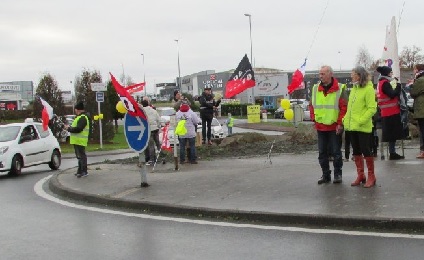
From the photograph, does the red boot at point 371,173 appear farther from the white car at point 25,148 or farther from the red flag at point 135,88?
the white car at point 25,148

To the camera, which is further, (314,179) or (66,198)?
(66,198)

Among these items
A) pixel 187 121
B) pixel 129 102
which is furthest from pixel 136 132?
pixel 187 121

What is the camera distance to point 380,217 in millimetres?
6879

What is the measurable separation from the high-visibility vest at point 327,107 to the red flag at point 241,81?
6.29 meters

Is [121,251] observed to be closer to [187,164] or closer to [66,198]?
[66,198]

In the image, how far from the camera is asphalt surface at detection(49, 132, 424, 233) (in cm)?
720

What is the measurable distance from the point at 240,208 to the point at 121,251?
2.15 metres

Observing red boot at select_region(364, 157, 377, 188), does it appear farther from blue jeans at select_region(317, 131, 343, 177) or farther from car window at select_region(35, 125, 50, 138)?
car window at select_region(35, 125, 50, 138)

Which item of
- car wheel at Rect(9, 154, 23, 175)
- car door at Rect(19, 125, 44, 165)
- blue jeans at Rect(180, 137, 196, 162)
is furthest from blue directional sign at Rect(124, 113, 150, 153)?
car door at Rect(19, 125, 44, 165)

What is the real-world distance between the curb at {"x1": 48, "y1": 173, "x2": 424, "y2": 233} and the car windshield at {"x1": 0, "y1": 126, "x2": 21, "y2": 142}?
7.26m

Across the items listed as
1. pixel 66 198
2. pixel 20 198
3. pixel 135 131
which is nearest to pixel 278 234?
pixel 135 131

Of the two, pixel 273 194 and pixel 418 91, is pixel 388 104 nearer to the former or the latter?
pixel 418 91

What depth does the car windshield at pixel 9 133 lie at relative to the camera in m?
16.2

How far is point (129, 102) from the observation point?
10.3m
